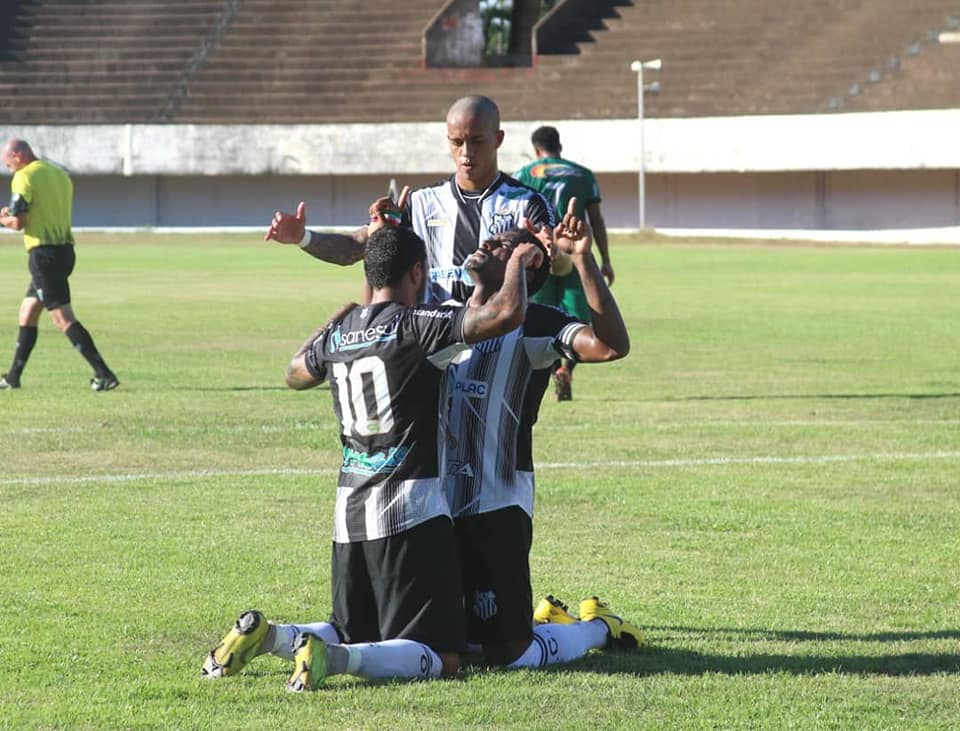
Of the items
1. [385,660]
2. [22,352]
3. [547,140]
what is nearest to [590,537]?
[385,660]

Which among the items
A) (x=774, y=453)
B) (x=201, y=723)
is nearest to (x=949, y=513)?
(x=774, y=453)

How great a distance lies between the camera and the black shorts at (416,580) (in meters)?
5.95

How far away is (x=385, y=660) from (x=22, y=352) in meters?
10.5

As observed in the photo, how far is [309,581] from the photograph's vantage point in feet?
25.3


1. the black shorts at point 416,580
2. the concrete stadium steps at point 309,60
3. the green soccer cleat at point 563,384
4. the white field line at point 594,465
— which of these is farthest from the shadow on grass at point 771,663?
the concrete stadium steps at point 309,60

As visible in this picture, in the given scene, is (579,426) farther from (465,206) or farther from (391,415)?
(391,415)

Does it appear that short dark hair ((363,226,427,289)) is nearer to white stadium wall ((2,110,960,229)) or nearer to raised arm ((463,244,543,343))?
raised arm ((463,244,543,343))

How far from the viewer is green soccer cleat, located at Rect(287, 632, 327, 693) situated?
18.8 feet

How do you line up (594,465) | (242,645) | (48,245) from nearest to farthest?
(242,645)
(594,465)
(48,245)

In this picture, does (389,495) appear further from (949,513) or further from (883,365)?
(883,365)

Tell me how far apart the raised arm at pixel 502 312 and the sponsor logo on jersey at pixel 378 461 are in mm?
495

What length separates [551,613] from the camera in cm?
669

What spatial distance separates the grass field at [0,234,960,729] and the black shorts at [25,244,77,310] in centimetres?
93

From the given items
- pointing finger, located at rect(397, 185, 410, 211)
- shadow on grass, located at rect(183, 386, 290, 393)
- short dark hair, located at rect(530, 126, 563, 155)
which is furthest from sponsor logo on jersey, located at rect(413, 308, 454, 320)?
shadow on grass, located at rect(183, 386, 290, 393)
